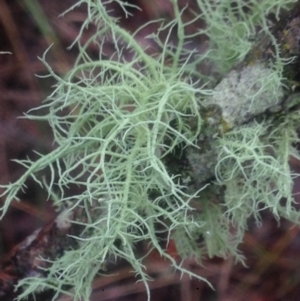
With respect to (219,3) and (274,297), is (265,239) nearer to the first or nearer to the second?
(274,297)

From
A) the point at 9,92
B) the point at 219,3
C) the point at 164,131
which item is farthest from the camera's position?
the point at 9,92

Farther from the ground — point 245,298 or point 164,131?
point 164,131

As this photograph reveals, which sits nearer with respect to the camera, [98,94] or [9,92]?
[98,94]

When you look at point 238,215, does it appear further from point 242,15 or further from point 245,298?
point 245,298

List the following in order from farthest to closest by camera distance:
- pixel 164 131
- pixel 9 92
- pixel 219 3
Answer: pixel 9 92 → pixel 219 3 → pixel 164 131

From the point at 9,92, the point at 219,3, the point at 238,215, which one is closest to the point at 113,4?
the point at 9,92

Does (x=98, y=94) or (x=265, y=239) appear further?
(x=265, y=239)

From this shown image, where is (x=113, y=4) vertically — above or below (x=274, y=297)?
above

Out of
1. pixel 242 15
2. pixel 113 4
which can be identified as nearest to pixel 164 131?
pixel 242 15

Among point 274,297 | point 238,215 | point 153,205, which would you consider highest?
point 153,205
